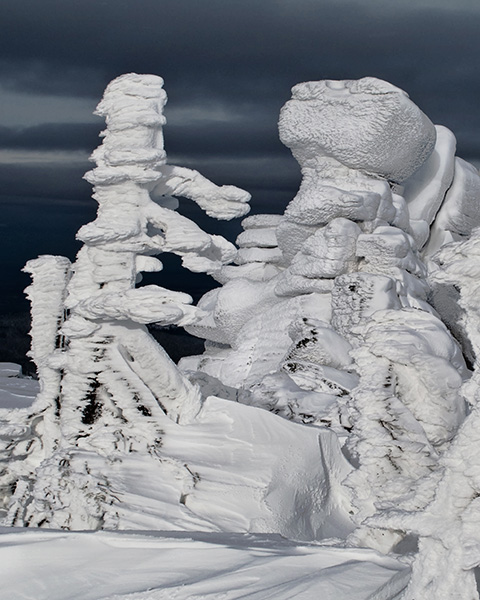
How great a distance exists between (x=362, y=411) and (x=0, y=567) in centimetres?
190

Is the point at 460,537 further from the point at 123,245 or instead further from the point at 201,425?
the point at 123,245

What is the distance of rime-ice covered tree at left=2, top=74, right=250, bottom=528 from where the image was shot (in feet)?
17.7

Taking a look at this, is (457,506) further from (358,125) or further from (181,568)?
(358,125)

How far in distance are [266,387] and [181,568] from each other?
444cm

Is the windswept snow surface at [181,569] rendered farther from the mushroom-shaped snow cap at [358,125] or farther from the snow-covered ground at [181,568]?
the mushroom-shaped snow cap at [358,125]

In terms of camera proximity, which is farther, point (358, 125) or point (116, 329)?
point (358, 125)

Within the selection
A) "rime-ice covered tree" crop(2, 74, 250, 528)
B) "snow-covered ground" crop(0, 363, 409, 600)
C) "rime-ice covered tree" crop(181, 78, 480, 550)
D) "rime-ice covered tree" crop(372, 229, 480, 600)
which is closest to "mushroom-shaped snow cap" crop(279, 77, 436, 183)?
"rime-ice covered tree" crop(181, 78, 480, 550)

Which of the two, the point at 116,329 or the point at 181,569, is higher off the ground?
the point at 116,329

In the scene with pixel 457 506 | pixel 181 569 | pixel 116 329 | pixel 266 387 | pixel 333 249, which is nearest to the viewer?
pixel 457 506

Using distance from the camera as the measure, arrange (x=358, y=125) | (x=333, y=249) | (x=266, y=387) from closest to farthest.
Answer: (x=266, y=387) < (x=333, y=249) < (x=358, y=125)

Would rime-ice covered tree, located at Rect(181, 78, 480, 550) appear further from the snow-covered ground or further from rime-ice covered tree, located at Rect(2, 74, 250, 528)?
the snow-covered ground

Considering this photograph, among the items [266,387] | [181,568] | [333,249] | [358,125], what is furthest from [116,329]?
[358,125]

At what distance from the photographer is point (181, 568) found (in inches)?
131

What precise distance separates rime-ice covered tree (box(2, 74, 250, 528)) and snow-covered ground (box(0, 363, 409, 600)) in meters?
1.42
